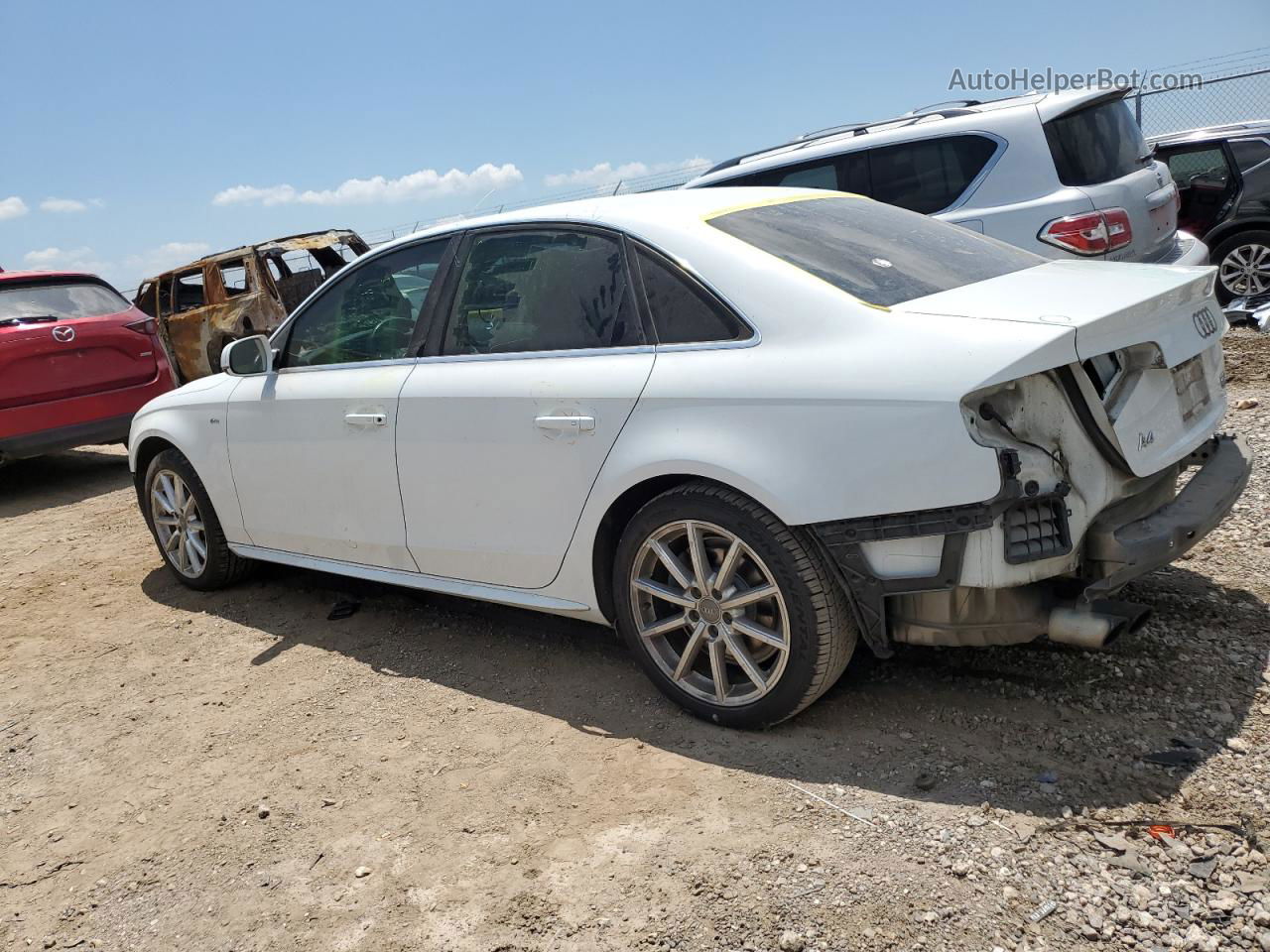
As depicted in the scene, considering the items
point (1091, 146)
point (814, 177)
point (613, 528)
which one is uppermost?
point (814, 177)

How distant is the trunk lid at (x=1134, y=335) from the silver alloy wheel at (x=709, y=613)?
896mm

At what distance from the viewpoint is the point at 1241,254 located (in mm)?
9078

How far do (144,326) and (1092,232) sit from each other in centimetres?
751

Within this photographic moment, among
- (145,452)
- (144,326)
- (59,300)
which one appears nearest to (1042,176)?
(145,452)

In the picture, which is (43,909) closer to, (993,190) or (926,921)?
(926,921)

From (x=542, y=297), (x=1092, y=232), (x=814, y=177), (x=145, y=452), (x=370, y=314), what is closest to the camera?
(x=542, y=297)

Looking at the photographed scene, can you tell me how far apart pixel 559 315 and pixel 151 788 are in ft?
6.96

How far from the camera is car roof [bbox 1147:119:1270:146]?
931cm

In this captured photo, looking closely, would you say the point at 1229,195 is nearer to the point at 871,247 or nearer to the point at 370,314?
the point at 871,247

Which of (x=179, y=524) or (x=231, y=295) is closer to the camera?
(x=179, y=524)

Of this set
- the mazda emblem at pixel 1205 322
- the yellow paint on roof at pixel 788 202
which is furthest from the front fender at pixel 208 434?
the mazda emblem at pixel 1205 322

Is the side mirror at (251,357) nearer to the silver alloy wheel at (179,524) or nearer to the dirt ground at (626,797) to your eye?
the silver alloy wheel at (179,524)

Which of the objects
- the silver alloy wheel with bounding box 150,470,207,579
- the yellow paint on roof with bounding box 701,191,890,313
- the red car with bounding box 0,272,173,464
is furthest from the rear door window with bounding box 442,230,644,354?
the red car with bounding box 0,272,173,464

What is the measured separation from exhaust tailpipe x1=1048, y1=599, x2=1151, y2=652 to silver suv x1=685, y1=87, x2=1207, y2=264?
13.2ft
